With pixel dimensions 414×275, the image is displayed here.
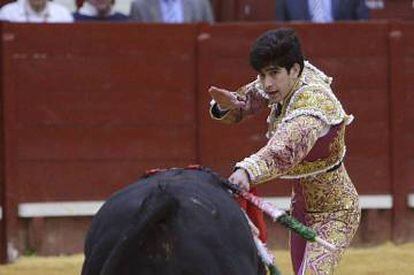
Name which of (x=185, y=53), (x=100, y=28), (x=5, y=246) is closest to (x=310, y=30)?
(x=185, y=53)

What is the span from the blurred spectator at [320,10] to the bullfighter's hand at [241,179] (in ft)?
15.1

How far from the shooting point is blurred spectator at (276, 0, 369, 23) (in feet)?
26.2


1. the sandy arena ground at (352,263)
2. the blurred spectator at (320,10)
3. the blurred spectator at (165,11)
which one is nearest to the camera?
the sandy arena ground at (352,263)

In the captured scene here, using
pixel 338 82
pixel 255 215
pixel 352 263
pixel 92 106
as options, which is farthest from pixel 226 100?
pixel 338 82

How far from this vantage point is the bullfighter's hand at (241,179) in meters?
3.39

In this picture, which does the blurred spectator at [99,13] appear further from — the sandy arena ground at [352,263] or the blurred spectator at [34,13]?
the sandy arena ground at [352,263]

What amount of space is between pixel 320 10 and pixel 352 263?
5.85 feet

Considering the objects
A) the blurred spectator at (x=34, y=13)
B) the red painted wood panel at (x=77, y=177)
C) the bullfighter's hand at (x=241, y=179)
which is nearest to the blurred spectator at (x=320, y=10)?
the red painted wood panel at (x=77, y=177)

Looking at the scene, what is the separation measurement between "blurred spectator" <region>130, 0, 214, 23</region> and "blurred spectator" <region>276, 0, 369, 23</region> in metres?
0.55

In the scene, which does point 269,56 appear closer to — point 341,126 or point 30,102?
point 341,126

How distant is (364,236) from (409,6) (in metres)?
2.58

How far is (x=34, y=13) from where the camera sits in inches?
300

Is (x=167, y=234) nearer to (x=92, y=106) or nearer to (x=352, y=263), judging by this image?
(x=352, y=263)

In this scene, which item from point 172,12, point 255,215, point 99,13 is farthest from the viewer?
point 172,12
